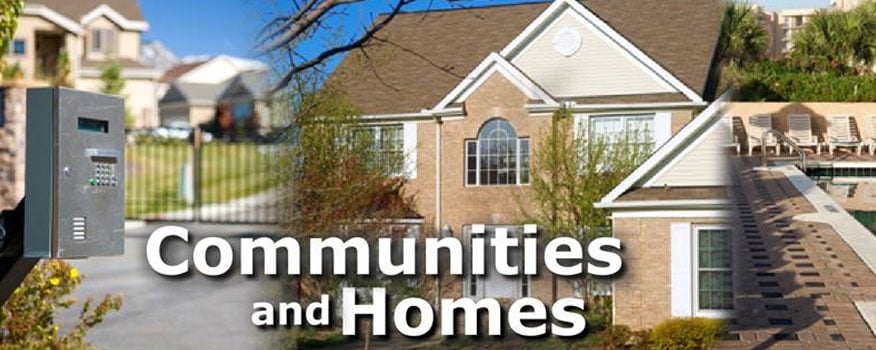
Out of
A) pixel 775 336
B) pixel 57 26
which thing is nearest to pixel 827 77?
pixel 775 336

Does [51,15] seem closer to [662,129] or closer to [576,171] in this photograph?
[576,171]

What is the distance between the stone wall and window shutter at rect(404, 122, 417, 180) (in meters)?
6.45

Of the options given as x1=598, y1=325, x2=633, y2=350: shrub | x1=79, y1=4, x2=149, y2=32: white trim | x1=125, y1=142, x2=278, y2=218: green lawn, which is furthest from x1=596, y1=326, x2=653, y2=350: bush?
x1=79, y1=4, x2=149, y2=32: white trim

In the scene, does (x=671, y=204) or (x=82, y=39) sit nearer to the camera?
(x=671, y=204)

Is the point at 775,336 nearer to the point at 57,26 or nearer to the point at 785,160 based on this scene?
the point at 785,160

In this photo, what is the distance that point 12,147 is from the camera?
38.6ft

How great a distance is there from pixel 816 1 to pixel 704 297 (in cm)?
88

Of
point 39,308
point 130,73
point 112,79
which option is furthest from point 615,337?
point 130,73

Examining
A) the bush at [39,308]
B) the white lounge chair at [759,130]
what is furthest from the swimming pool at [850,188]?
the bush at [39,308]

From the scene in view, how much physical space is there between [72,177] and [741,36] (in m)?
2.29

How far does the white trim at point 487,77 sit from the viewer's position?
275cm

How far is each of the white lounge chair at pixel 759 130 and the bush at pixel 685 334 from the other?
0.43 metres

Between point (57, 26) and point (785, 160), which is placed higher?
point (57, 26)

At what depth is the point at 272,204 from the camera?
10.6ft
